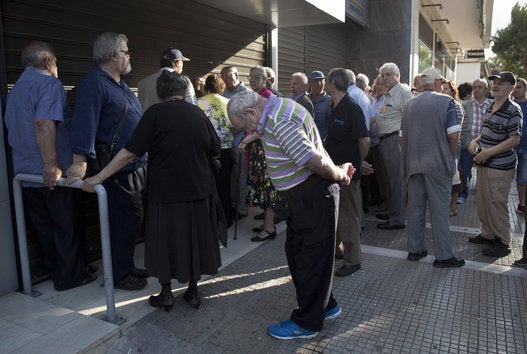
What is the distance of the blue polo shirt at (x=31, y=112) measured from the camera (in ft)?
10.2

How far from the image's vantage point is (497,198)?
4.27 meters

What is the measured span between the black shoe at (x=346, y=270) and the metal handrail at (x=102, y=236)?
188cm

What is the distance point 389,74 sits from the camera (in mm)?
5008

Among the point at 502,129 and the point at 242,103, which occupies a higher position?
the point at 242,103

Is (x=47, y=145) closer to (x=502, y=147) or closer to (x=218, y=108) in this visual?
(x=218, y=108)

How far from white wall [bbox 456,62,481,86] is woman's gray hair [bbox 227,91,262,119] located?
38.9 m

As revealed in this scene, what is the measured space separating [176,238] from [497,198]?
3233mm

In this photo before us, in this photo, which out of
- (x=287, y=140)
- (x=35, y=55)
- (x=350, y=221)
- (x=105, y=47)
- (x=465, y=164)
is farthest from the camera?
(x=465, y=164)

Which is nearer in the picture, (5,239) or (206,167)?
(206,167)

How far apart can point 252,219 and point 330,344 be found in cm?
299

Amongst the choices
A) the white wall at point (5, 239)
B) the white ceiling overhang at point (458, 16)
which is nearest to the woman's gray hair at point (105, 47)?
the white wall at point (5, 239)

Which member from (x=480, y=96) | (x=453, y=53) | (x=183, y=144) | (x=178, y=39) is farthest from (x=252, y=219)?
(x=453, y=53)

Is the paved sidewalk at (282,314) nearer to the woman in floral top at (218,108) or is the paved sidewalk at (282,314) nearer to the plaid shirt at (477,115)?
the woman in floral top at (218,108)

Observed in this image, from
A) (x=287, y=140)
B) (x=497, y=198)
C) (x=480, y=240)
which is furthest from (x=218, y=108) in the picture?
(x=480, y=240)
